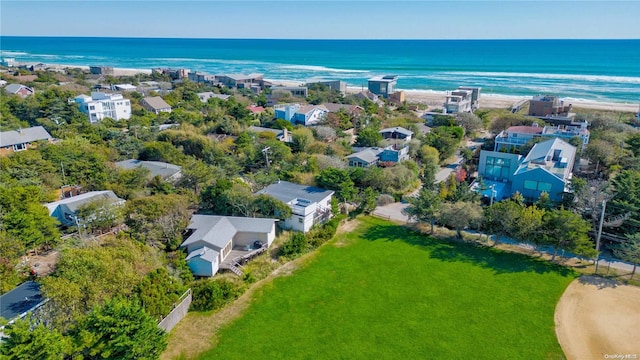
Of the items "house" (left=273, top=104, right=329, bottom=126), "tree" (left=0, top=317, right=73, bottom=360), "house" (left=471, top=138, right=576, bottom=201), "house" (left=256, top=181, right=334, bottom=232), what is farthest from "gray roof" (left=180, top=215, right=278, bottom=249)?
"house" (left=273, top=104, right=329, bottom=126)

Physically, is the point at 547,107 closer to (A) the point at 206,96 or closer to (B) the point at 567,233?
(B) the point at 567,233

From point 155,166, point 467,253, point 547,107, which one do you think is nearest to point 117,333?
point 467,253

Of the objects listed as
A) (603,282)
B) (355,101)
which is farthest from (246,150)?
(355,101)

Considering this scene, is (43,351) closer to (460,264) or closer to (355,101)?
(460,264)

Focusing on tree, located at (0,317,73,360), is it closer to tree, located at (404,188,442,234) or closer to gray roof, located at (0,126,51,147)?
tree, located at (404,188,442,234)

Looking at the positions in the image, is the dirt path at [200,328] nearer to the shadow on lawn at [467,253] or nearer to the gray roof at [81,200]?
the shadow on lawn at [467,253]

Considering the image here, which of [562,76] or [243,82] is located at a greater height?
[562,76]
